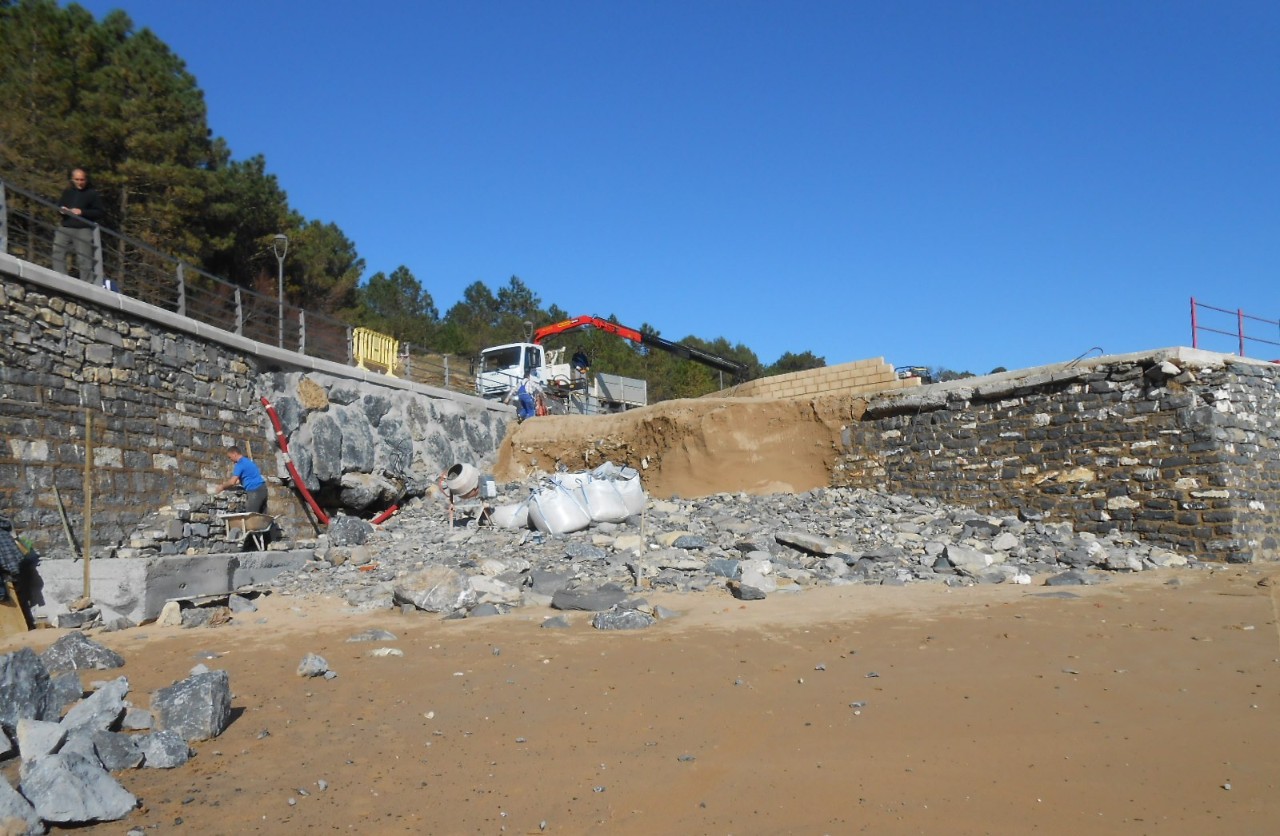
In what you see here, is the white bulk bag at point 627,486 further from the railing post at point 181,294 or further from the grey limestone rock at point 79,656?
the grey limestone rock at point 79,656

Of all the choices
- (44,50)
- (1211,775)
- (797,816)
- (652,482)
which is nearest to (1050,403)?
(652,482)

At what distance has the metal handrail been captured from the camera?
9062 millimetres

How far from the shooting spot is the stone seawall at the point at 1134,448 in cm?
964

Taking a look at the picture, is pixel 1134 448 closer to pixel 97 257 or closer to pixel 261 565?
pixel 261 565

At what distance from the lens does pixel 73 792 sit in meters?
3.18

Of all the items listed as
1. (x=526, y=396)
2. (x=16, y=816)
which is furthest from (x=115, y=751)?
(x=526, y=396)

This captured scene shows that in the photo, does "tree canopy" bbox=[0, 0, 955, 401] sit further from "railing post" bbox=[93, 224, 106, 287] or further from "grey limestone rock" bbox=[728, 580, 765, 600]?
"grey limestone rock" bbox=[728, 580, 765, 600]

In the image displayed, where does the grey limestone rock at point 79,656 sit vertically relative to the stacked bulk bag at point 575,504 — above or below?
below

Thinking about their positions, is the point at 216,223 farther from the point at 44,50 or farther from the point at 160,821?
the point at 160,821

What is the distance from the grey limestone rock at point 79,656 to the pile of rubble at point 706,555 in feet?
8.28

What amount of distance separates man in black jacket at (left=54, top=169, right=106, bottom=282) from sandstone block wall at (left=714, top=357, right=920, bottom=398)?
9.99 meters

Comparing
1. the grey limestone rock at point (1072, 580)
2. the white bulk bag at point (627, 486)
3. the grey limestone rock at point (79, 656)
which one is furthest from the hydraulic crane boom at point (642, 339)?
the grey limestone rock at point (79, 656)

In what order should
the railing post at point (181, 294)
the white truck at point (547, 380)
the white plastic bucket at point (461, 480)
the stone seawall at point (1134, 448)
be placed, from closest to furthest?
the stone seawall at point (1134, 448)
the railing post at point (181, 294)
the white plastic bucket at point (461, 480)
the white truck at point (547, 380)

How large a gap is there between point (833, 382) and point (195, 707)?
38.7ft
